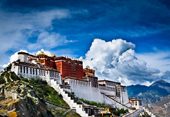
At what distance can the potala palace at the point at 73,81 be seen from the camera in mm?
47594

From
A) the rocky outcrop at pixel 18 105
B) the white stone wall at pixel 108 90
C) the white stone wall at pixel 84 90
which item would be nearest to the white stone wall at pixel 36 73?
the white stone wall at pixel 84 90

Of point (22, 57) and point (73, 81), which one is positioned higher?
point (22, 57)

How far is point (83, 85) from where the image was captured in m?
56.8

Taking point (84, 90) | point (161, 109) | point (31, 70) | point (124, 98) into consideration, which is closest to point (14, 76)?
point (31, 70)

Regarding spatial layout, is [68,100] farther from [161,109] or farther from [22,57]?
[161,109]

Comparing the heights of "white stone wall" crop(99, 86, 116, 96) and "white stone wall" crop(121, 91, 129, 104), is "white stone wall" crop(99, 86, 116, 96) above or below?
above

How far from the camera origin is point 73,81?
5444 cm

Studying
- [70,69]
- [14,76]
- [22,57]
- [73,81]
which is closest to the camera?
[14,76]

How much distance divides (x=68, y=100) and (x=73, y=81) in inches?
312

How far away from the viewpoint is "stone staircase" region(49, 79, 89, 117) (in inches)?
1725

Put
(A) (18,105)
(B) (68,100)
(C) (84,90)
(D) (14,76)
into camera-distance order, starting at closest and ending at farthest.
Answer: (A) (18,105), (D) (14,76), (B) (68,100), (C) (84,90)

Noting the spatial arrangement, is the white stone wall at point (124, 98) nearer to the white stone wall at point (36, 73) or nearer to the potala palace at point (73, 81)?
the potala palace at point (73, 81)

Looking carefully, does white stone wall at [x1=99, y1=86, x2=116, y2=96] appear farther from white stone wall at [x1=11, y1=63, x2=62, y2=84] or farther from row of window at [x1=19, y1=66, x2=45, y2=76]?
row of window at [x1=19, y1=66, x2=45, y2=76]

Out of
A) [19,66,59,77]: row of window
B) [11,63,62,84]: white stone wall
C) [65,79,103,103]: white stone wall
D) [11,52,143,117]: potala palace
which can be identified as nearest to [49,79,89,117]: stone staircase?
[11,52,143,117]: potala palace
